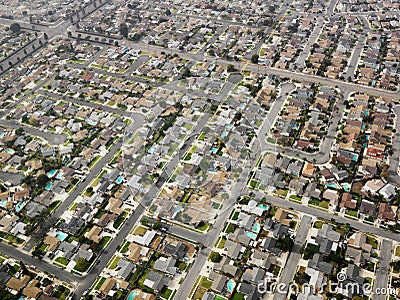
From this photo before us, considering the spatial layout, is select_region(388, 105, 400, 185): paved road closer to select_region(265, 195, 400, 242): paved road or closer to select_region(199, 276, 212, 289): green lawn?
select_region(265, 195, 400, 242): paved road

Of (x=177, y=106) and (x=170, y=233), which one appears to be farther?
(x=177, y=106)

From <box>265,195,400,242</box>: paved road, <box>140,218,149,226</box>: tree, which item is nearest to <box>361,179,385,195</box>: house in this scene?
<box>265,195,400,242</box>: paved road

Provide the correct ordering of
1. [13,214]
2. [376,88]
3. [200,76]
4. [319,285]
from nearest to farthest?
[319,285] < [13,214] < [376,88] < [200,76]

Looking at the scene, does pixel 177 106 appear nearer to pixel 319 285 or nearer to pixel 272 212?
pixel 272 212

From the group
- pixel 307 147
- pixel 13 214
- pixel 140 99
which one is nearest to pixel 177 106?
pixel 140 99

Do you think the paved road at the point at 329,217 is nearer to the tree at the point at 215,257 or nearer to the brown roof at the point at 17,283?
the tree at the point at 215,257
